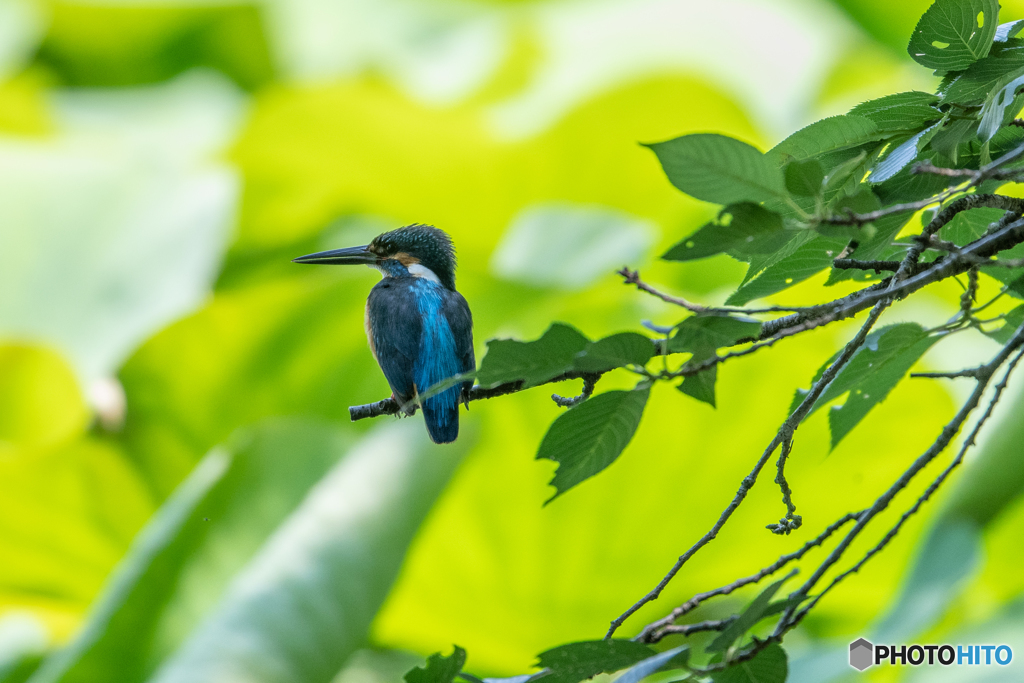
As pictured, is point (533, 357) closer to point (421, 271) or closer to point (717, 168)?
point (717, 168)

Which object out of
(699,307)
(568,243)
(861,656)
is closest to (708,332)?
(699,307)

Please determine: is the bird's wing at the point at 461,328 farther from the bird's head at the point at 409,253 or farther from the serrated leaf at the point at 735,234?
the serrated leaf at the point at 735,234

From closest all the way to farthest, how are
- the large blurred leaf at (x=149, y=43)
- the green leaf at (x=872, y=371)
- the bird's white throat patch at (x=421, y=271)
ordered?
the green leaf at (x=872, y=371)
the bird's white throat patch at (x=421, y=271)
the large blurred leaf at (x=149, y=43)

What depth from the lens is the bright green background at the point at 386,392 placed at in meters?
1.17

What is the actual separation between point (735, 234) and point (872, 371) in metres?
0.15

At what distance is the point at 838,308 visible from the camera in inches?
13.1

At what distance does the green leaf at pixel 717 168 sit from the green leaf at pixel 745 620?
0.47 feet

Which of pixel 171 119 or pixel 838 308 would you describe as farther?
pixel 171 119

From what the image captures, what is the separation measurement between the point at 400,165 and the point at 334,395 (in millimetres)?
708

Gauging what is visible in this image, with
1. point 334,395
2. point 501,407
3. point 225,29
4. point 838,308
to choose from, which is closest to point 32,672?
point 334,395

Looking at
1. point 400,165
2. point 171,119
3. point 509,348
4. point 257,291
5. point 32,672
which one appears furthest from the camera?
point 171,119

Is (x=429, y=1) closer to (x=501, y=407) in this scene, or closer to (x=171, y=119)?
(x=171, y=119)

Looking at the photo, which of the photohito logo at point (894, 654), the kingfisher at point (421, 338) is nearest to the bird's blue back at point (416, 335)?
the kingfisher at point (421, 338)

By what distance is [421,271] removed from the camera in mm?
543
